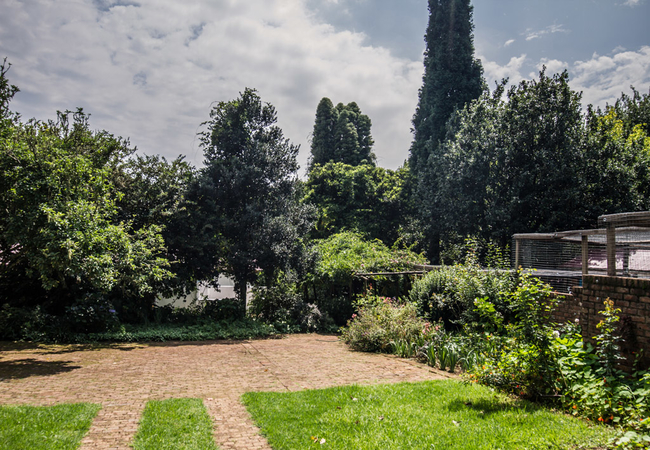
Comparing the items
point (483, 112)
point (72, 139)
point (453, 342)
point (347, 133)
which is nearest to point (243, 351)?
point (453, 342)

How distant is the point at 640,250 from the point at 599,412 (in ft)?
9.11

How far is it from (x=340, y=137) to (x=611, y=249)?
26.9 m

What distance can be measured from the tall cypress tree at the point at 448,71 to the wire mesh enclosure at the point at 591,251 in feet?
52.8

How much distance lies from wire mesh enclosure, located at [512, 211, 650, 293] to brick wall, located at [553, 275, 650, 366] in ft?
0.90

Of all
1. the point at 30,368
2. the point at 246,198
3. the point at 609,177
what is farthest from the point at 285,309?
the point at 609,177

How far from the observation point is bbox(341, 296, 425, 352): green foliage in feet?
31.4

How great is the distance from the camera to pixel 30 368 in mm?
7262

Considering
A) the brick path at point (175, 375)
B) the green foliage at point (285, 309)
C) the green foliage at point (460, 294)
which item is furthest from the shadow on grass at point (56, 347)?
the green foliage at point (460, 294)

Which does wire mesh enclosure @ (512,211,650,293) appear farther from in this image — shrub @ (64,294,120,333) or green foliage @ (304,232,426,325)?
shrub @ (64,294,120,333)

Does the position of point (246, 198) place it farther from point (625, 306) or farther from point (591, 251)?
point (625, 306)

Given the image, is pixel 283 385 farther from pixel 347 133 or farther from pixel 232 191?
pixel 347 133

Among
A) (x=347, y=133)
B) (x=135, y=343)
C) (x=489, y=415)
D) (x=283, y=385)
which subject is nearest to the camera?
(x=489, y=415)

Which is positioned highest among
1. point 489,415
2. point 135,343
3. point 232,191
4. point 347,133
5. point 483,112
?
point 347,133

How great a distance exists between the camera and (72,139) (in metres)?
10.9
